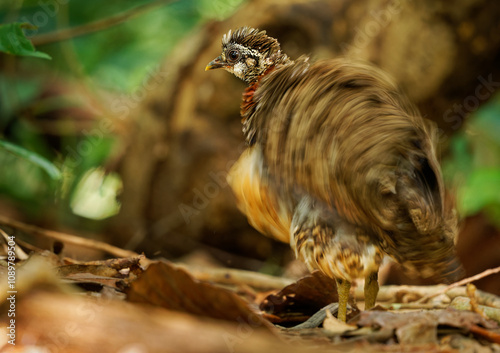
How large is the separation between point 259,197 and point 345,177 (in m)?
0.51

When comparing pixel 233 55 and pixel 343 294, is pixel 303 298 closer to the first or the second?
pixel 343 294

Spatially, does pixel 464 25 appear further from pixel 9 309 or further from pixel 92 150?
pixel 9 309

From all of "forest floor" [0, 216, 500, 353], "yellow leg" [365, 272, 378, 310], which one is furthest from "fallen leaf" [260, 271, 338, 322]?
"forest floor" [0, 216, 500, 353]

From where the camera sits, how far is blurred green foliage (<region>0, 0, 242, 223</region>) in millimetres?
6066

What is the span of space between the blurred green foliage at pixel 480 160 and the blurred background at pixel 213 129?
0.01m

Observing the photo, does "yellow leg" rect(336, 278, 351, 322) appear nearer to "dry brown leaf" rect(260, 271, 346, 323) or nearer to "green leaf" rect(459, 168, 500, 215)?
"dry brown leaf" rect(260, 271, 346, 323)

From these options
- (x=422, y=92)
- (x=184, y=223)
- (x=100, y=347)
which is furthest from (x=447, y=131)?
(x=100, y=347)

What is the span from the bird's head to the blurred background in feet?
6.72

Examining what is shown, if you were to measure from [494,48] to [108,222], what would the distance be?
443 cm

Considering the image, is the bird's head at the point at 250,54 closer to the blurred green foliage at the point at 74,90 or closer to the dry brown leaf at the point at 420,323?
the dry brown leaf at the point at 420,323

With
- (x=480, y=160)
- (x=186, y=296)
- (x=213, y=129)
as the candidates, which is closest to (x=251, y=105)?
(x=186, y=296)

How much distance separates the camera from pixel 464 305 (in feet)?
9.15

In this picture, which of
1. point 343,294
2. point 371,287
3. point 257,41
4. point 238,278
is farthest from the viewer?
point 238,278

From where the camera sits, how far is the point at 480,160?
17.4 feet
